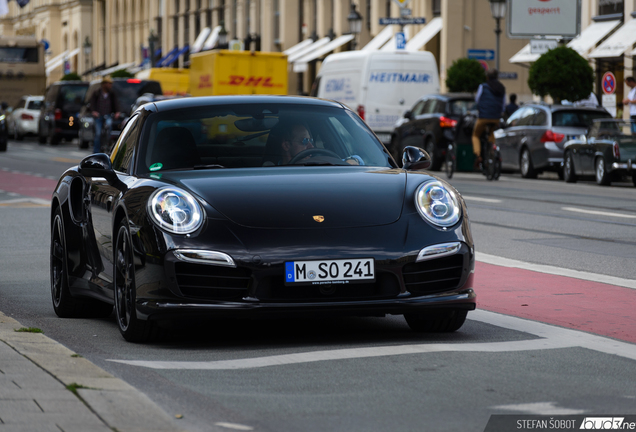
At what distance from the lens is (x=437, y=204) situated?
21.3 feet

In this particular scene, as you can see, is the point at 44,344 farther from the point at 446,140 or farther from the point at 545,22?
the point at 545,22

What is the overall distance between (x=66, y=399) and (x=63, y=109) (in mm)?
41911

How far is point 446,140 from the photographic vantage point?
27.1 m

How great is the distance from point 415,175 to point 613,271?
3.68 meters

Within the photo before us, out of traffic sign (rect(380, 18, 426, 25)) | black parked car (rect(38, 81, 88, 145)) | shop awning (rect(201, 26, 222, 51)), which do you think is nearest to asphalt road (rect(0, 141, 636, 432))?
traffic sign (rect(380, 18, 426, 25))

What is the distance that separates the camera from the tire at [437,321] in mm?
6621

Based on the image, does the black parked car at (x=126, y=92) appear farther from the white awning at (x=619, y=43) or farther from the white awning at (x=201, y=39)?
the white awning at (x=201, y=39)

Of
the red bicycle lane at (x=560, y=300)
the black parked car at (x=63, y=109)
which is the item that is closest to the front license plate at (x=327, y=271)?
the red bicycle lane at (x=560, y=300)

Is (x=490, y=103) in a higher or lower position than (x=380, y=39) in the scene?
lower

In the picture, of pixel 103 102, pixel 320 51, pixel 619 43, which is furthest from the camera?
pixel 320 51

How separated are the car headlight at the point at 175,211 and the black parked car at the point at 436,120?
20567mm

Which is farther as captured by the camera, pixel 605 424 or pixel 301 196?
pixel 301 196

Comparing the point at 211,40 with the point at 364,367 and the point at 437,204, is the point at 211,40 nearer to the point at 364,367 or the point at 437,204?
the point at 437,204

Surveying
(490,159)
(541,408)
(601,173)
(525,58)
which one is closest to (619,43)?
(525,58)
